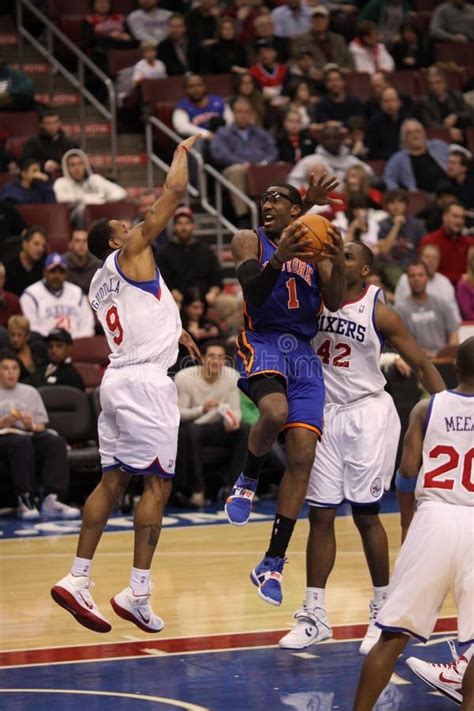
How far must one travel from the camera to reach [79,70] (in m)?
17.3

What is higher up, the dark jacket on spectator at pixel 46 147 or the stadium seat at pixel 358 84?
the dark jacket on spectator at pixel 46 147

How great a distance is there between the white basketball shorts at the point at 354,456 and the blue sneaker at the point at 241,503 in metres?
0.32

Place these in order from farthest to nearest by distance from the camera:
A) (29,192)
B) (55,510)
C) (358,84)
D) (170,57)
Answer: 1. (358,84)
2. (170,57)
3. (29,192)
4. (55,510)

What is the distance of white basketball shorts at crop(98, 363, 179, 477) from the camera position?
735 cm

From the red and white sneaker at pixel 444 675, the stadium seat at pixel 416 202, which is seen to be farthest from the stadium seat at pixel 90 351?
the red and white sneaker at pixel 444 675

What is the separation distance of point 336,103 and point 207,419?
21.2ft

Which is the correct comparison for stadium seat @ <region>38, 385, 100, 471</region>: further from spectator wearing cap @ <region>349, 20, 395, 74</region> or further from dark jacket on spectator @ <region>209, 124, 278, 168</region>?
spectator wearing cap @ <region>349, 20, 395, 74</region>

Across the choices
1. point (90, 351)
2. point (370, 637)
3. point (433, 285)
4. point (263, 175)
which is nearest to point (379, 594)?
point (370, 637)

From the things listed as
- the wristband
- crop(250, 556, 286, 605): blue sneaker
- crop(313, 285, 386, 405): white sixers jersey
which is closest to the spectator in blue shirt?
crop(313, 285, 386, 405): white sixers jersey

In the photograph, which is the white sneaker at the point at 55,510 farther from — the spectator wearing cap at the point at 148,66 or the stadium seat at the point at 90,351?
the spectator wearing cap at the point at 148,66

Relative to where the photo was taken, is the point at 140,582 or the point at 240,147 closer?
the point at 140,582

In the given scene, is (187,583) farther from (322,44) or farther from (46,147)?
(322,44)

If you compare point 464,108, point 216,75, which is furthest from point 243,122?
point 464,108

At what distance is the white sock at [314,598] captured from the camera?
25.1ft
